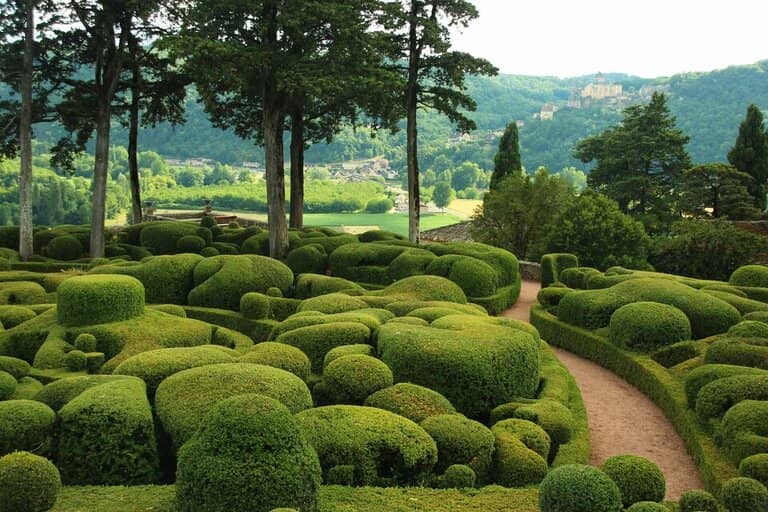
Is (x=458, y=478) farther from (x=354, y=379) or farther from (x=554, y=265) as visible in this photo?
(x=554, y=265)

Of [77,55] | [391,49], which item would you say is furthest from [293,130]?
[77,55]

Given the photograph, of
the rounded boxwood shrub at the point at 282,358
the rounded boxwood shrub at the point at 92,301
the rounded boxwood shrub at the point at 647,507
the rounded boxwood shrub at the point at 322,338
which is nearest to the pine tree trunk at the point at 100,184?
the rounded boxwood shrub at the point at 92,301

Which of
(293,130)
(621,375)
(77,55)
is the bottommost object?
(621,375)

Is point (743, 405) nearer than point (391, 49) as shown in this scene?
Yes

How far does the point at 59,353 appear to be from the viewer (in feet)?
40.2

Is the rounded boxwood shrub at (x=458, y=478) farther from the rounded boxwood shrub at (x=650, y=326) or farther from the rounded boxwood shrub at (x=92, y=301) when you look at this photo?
the rounded boxwood shrub at (x=650, y=326)

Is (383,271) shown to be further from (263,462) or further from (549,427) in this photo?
(263,462)

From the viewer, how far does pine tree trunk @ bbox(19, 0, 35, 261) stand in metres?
24.0

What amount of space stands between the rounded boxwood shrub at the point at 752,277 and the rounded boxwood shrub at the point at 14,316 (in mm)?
16858

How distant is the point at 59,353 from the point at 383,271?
35.1 feet

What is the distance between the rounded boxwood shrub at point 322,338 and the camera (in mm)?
12312

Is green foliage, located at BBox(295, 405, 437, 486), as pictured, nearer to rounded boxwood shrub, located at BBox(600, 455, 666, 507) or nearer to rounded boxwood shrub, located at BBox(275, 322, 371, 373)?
rounded boxwood shrub, located at BBox(600, 455, 666, 507)

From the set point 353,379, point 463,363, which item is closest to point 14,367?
point 353,379

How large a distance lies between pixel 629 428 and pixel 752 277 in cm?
874
